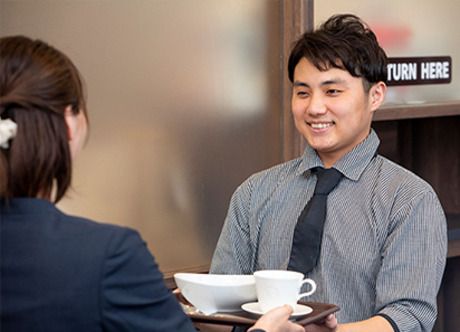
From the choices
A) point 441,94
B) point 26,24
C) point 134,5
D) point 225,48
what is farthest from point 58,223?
point 441,94

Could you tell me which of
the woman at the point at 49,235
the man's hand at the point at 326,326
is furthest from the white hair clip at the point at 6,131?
the man's hand at the point at 326,326

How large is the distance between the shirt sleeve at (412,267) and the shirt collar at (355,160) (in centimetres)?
15

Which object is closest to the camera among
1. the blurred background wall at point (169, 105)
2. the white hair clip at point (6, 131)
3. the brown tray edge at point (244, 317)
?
the white hair clip at point (6, 131)

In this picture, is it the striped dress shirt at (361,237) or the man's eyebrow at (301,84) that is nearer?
the striped dress shirt at (361,237)

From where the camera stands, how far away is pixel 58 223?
1.39 meters

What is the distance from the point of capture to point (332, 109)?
2.09 meters

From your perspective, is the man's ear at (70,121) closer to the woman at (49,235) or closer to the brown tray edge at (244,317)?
the woman at (49,235)

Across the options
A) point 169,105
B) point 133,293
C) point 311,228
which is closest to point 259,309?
point 311,228

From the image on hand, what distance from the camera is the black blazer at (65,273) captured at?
135 cm

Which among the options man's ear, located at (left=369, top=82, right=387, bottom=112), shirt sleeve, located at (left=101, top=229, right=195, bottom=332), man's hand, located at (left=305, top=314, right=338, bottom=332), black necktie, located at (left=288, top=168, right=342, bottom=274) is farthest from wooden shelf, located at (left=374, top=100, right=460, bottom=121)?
shirt sleeve, located at (left=101, top=229, right=195, bottom=332)

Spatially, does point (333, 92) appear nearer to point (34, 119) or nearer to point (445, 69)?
point (34, 119)

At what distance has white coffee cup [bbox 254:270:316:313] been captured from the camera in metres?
1.77

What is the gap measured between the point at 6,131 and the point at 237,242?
0.91 m

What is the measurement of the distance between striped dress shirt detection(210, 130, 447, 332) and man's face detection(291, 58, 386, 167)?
40 millimetres
